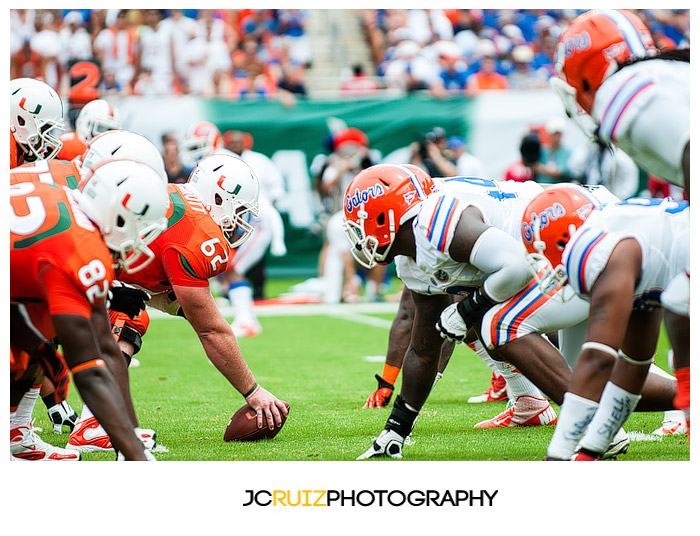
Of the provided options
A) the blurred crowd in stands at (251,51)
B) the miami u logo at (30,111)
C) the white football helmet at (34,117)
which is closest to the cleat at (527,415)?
the white football helmet at (34,117)

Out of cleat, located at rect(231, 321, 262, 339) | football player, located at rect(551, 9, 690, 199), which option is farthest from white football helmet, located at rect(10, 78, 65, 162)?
cleat, located at rect(231, 321, 262, 339)

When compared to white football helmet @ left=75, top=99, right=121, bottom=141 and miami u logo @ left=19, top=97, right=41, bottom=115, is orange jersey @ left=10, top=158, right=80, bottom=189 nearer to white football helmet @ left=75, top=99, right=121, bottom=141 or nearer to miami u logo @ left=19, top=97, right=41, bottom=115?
miami u logo @ left=19, top=97, right=41, bottom=115

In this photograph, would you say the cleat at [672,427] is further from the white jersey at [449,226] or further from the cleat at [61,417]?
the cleat at [61,417]

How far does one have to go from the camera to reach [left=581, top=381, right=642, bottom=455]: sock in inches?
127

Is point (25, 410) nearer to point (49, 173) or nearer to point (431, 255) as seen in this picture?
point (49, 173)

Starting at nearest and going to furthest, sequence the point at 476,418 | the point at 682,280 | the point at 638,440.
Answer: the point at 682,280 < the point at 638,440 < the point at 476,418

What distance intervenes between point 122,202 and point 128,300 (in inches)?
48.6

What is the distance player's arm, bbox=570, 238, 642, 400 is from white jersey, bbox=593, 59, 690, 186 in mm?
302

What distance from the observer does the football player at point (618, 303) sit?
297 cm

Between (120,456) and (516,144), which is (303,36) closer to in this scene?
(516,144)

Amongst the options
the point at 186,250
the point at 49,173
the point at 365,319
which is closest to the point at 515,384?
the point at 186,250
